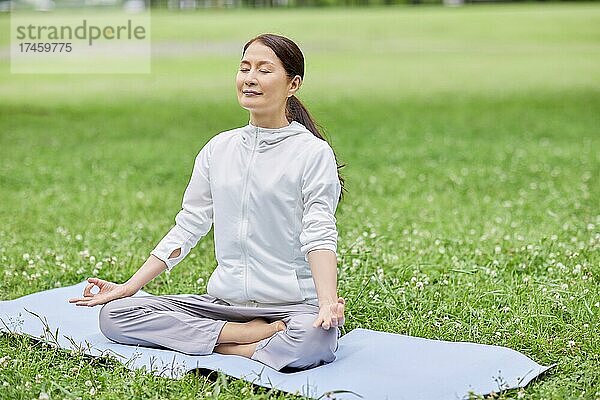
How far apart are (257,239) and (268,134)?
17.6 inches

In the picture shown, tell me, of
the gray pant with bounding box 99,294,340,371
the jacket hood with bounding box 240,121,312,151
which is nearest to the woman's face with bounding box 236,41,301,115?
the jacket hood with bounding box 240,121,312,151

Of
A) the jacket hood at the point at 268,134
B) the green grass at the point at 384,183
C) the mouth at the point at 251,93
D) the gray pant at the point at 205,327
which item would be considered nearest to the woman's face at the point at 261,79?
the mouth at the point at 251,93

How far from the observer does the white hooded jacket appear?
13.7 feet

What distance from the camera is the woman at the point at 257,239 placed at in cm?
415

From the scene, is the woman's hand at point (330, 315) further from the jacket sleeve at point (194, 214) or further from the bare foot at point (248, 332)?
the jacket sleeve at point (194, 214)

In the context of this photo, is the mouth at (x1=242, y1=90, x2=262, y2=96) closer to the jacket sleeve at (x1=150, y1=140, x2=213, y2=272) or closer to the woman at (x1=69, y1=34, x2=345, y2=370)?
the woman at (x1=69, y1=34, x2=345, y2=370)

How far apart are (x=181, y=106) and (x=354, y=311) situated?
9.41 metres

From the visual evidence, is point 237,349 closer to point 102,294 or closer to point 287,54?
point 102,294

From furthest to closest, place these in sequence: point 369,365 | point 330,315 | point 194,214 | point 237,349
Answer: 1. point 194,214
2. point 237,349
3. point 369,365
4. point 330,315

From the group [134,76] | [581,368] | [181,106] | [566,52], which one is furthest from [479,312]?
[566,52]

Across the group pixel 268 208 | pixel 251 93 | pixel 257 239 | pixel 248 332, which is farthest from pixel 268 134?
pixel 248 332

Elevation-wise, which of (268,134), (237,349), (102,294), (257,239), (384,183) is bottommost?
(384,183)

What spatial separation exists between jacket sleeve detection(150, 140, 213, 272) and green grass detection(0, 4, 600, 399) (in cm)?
63

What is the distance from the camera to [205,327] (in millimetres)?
4203
